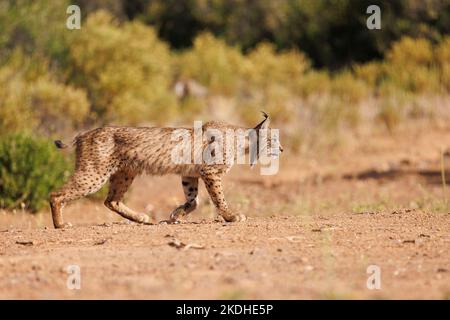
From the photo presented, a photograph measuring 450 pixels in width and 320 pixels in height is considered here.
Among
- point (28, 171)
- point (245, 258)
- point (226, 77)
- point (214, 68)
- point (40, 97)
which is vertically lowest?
point (245, 258)

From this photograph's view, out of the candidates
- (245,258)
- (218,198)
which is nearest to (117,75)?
(218,198)

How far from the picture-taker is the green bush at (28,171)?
13.8 metres

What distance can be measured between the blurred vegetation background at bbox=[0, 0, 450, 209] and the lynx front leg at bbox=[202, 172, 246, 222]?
4.92 m

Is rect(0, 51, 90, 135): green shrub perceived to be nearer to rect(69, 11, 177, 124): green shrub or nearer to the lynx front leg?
rect(69, 11, 177, 124): green shrub

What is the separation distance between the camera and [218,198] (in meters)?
9.80

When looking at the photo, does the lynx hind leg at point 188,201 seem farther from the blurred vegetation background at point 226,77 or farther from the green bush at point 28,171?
the blurred vegetation background at point 226,77

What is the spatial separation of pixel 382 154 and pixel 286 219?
10642 mm

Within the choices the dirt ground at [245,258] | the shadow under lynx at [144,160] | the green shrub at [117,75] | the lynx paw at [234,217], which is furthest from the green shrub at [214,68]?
the lynx paw at [234,217]

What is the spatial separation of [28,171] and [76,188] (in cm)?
456

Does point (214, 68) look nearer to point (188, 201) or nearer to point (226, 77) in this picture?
point (226, 77)

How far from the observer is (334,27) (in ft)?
103

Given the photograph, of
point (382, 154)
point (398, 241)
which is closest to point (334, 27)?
point (382, 154)

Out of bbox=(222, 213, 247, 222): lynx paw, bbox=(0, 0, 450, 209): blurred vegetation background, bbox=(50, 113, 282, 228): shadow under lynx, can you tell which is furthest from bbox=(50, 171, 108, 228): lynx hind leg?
bbox=(0, 0, 450, 209): blurred vegetation background

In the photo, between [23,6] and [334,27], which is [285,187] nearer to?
[23,6]
